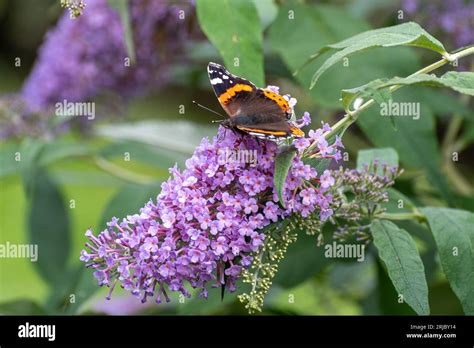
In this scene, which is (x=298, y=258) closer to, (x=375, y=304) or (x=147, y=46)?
(x=375, y=304)

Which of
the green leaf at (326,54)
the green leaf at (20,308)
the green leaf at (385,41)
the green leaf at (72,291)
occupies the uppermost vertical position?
the green leaf at (326,54)

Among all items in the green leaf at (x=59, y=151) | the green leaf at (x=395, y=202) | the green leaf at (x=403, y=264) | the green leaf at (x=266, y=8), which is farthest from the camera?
the green leaf at (x=59, y=151)

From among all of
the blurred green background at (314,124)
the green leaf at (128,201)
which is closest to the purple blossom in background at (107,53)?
the blurred green background at (314,124)

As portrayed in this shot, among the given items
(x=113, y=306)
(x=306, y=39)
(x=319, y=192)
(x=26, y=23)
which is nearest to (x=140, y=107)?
(x=26, y=23)

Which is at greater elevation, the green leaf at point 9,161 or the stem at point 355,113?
the green leaf at point 9,161

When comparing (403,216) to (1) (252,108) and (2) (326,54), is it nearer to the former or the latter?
(1) (252,108)

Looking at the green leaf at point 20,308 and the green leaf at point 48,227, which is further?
the green leaf at point 48,227

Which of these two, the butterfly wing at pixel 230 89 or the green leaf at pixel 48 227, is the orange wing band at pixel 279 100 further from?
the green leaf at pixel 48 227

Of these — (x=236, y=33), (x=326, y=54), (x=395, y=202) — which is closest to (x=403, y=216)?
(x=395, y=202)
